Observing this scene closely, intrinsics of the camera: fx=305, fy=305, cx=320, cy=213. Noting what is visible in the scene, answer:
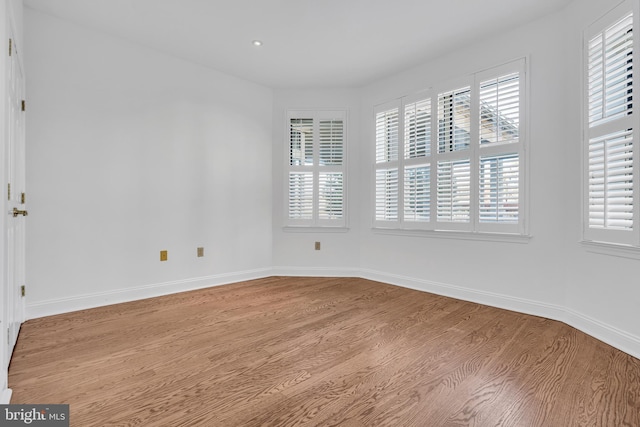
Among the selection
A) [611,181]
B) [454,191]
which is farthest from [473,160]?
[611,181]

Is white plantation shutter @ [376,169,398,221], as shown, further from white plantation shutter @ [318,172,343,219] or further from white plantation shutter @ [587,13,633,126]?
white plantation shutter @ [587,13,633,126]

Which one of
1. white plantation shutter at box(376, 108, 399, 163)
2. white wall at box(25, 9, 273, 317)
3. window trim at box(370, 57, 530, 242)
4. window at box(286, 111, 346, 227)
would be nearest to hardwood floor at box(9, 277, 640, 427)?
white wall at box(25, 9, 273, 317)

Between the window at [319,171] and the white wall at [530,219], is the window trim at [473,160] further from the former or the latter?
the window at [319,171]

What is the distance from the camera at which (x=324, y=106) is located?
4.30 metres

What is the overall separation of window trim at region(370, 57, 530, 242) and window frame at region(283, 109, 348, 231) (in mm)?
490

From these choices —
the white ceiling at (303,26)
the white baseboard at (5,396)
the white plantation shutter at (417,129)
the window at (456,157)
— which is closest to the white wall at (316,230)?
the window at (456,157)

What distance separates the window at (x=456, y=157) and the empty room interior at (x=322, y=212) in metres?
0.02

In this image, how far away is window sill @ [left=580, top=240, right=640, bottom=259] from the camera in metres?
2.03

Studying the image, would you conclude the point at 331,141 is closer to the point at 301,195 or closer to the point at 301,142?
the point at 301,142

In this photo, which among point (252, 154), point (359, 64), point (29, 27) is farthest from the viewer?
point (252, 154)

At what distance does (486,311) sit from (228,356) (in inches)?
91.3

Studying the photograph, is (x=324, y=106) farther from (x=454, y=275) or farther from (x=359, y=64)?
(x=454, y=275)

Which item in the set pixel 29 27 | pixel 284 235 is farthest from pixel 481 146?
pixel 29 27

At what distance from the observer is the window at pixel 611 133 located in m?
2.04
